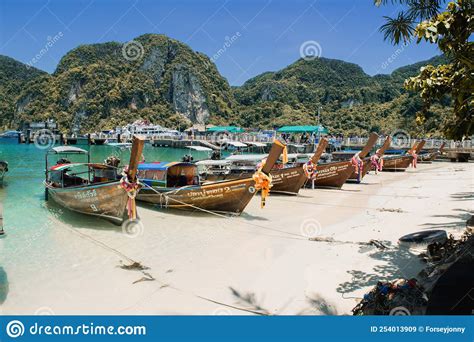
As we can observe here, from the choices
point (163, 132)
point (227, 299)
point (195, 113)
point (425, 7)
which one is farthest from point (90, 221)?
point (195, 113)

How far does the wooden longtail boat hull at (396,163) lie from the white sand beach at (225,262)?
59.5 ft

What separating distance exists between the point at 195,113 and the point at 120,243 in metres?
129

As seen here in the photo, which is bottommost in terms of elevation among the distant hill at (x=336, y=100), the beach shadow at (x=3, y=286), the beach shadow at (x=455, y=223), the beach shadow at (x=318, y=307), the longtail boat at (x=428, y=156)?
the beach shadow at (x=3, y=286)

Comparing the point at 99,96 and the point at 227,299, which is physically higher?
the point at 99,96

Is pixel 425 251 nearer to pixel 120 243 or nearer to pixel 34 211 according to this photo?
pixel 120 243

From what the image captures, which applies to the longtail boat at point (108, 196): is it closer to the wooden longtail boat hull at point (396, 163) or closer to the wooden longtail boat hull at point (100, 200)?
the wooden longtail boat hull at point (100, 200)

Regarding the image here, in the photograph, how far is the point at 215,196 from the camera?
13.4 metres

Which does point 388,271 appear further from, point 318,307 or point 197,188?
point 197,188

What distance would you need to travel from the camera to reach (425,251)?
8.28 meters

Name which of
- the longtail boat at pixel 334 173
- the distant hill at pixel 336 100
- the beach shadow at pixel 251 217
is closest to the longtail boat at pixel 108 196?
the beach shadow at pixel 251 217

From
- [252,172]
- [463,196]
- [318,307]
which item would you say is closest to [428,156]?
[463,196]

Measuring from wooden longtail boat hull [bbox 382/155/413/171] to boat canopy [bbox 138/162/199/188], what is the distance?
70.2 ft

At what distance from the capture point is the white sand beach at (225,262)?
6543mm

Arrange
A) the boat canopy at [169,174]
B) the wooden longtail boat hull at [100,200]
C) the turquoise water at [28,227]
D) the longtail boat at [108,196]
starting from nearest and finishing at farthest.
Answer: the turquoise water at [28,227] → the longtail boat at [108,196] → the wooden longtail boat hull at [100,200] → the boat canopy at [169,174]
